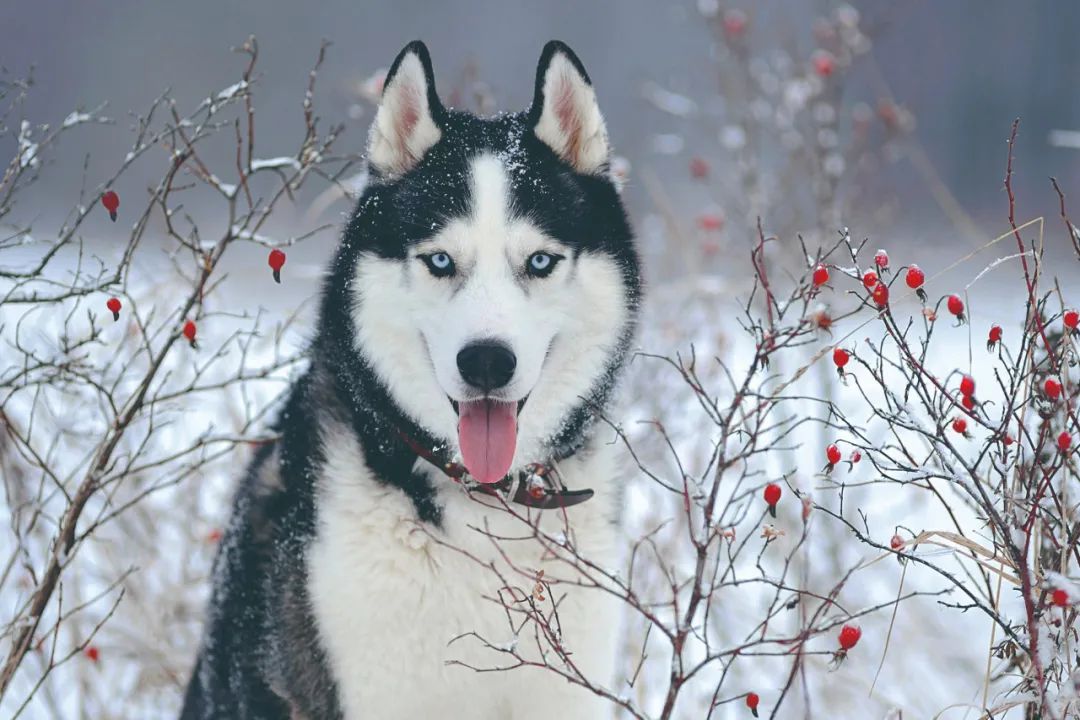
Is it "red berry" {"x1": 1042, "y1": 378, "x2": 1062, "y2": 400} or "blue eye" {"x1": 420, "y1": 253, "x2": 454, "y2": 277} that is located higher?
"blue eye" {"x1": 420, "y1": 253, "x2": 454, "y2": 277}

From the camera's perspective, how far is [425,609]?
2330 millimetres

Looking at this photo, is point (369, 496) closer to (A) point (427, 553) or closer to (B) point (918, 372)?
(A) point (427, 553)

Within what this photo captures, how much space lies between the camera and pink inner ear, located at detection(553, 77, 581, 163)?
8.50 ft

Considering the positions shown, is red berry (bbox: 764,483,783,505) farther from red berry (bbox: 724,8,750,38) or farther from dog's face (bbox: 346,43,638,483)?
red berry (bbox: 724,8,750,38)

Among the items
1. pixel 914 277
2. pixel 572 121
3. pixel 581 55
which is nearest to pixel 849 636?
pixel 914 277

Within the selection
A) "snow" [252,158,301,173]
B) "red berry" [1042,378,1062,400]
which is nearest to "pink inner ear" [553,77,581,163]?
"snow" [252,158,301,173]

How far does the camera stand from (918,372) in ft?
5.96

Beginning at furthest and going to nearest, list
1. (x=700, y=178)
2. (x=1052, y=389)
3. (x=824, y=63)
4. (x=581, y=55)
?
(x=581, y=55) < (x=700, y=178) < (x=824, y=63) < (x=1052, y=389)

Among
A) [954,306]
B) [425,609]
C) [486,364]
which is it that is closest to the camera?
[954,306]

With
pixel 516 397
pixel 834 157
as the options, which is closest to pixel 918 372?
pixel 516 397

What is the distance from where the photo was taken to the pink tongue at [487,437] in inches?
91.7

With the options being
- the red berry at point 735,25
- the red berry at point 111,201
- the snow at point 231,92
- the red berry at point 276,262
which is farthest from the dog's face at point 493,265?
the red berry at point 735,25

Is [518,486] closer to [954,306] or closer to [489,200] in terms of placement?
[489,200]

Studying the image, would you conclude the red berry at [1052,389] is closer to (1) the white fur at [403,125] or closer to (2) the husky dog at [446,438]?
(2) the husky dog at [446,438]
